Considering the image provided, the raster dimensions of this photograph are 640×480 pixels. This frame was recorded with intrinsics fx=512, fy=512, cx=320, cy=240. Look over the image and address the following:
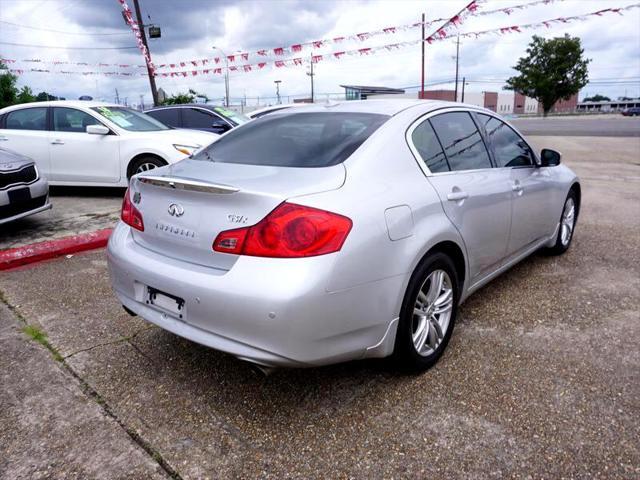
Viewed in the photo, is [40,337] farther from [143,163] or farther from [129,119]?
[129,119]

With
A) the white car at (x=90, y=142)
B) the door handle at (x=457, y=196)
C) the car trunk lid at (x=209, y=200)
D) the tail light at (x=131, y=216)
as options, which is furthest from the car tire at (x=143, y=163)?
the door handle at (x=457, y=196)

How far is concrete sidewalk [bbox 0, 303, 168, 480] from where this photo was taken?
2092 mm

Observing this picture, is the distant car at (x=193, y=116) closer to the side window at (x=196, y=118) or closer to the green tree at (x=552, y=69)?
the side window at (x=196, y=118)

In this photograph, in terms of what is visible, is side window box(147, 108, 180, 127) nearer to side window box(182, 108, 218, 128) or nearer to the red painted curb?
side window box(182, 108, 218, 128)

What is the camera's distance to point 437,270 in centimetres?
273

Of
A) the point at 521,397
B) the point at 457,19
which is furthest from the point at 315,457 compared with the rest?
the point at 457,19

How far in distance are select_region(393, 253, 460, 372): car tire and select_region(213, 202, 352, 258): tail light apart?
56 cm

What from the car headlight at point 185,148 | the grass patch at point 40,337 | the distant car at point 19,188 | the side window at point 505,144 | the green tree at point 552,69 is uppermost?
the green tree at point 552,69

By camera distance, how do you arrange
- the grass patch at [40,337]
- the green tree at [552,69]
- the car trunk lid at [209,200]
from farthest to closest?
the green tree at [552,69]
the grass patch at [40,337]
the car trunk lid at [209,200]

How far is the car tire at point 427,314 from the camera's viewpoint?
2.52 metres

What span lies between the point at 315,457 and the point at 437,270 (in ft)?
3.75

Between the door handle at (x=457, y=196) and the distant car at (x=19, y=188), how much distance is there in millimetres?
4379

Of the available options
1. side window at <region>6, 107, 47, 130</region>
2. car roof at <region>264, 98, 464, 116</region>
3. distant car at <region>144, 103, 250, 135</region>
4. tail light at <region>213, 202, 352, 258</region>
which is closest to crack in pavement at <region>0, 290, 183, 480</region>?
tail light at <region>213, 202, 352, 258</region>

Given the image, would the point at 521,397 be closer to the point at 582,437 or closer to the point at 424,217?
the point at 582,437
